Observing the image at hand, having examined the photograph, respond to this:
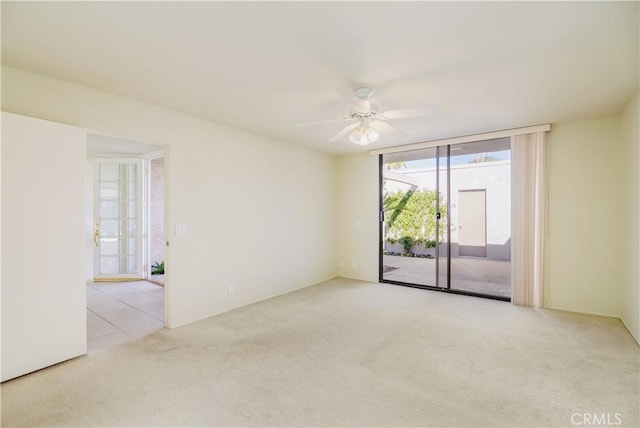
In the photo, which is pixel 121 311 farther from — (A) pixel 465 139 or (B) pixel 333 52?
(A) pixel 465 139

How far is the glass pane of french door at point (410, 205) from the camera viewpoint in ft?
17.2

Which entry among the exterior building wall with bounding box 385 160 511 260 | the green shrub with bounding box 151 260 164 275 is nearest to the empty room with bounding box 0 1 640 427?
the exterior building wall with bounding box 385 160 511 260

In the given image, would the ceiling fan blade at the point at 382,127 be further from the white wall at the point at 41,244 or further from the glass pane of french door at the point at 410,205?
the white wall at the point at 41,244

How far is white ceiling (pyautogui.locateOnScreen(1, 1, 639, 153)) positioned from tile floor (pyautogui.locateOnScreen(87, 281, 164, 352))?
2.43m

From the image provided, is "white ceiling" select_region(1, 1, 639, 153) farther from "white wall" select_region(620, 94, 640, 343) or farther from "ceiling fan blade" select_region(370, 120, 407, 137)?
"ceiling fan blade" select_region(370, 120, 407, 137)

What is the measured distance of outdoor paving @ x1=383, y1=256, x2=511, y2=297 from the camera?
5.17m

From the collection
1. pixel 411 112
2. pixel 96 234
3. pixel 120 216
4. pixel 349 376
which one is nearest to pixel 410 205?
pixel 411 112

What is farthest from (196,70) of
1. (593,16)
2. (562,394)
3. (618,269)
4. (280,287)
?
(618,269)

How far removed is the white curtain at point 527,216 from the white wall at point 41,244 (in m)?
4.99

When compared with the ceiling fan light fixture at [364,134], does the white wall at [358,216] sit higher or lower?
lower

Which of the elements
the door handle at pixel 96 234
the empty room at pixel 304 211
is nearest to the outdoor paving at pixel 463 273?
the empty room at pixel 304 211

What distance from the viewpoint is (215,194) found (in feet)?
12.6

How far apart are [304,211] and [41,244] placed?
Result: 3.44m

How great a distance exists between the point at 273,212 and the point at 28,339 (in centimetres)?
294
